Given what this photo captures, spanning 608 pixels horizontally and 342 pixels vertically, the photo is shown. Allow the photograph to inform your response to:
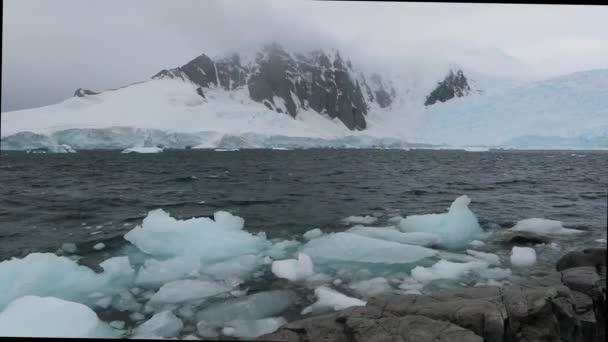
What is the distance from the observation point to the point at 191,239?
8641 mm

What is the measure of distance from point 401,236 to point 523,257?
2503 millimetres

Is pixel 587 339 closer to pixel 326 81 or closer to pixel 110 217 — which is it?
pixel 110 217

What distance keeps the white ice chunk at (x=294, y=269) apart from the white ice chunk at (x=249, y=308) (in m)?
0.75

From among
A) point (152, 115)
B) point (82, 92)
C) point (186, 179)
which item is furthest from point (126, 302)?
point (82, 92)

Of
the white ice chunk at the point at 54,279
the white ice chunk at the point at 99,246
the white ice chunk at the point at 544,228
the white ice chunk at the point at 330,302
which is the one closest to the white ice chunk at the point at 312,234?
the white ice chunk at the point at 330,302

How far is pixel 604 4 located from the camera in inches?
84.0

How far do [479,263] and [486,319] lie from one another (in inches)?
141

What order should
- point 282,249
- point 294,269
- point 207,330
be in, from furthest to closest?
point 282,249 < point 294,269 < point 207,330

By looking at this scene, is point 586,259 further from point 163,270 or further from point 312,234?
point 163,270

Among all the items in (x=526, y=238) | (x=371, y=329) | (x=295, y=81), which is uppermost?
(x=295, y=81)

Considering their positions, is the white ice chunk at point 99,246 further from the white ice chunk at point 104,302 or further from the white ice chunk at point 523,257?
the white ice chunk at point 523,257

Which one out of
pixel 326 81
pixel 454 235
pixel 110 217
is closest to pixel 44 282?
pixel 110 217

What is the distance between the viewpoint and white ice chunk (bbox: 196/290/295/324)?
17.1ft

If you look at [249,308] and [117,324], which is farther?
[249,308]
